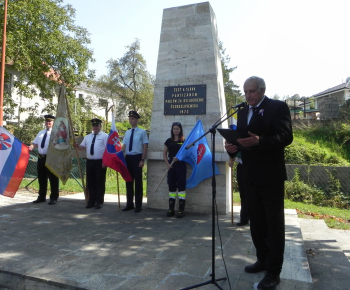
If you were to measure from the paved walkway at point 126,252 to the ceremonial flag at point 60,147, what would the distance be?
0.93m

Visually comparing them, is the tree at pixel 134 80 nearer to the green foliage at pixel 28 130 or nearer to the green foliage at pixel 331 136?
the green foliage at pixel 28 130

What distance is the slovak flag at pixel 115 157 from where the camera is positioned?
6.70 meters

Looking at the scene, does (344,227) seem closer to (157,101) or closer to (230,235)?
(230,235)

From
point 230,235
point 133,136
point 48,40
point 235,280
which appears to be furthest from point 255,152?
point 48,40

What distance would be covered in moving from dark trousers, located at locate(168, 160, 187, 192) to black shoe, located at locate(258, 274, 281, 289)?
328 cm

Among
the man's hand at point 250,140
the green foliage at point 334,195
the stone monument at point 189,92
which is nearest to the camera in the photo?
the man's hand at point 250,140

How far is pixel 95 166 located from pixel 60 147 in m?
0.84

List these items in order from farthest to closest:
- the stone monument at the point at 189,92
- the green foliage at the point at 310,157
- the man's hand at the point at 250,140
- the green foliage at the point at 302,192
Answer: the green foliage at the point at 310,157 → the green foliage at the point at 302,192 → the stone monument at the point at 189,92 → the man's hand at the point at 250,140

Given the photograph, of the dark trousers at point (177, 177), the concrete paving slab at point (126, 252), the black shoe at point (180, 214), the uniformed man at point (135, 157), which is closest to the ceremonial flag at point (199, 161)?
the dark trousers at point (177, 177)

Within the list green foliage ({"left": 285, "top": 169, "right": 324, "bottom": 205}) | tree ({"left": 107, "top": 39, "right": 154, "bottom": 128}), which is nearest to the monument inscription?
green foliage ({"left": 285, "top": 169, "right": 324, "bottom": 205})

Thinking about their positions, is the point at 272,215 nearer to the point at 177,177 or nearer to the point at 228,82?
the point at 177,177

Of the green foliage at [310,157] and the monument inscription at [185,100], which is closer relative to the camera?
the monument inscription at [185,100]

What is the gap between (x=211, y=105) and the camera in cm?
662

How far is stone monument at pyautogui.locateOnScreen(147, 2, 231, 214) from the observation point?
658 centimetres
